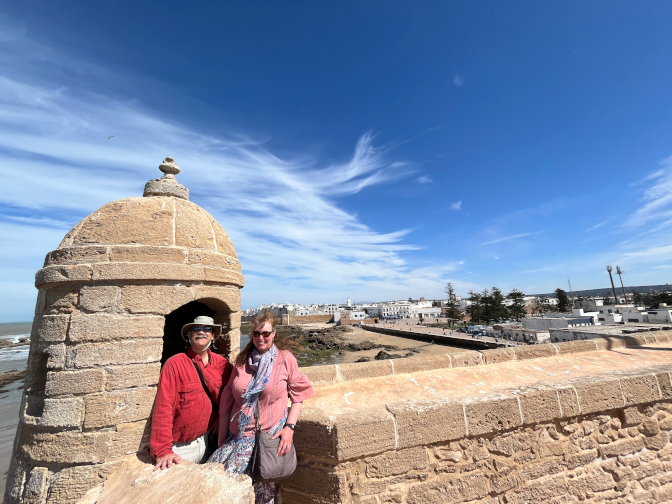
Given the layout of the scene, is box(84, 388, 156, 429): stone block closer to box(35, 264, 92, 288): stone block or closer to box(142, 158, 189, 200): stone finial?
box(35, 264, 92, 288): stone block

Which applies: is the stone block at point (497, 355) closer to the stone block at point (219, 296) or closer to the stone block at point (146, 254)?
the stone block at point (219, 296)

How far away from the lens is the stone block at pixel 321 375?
406 cm

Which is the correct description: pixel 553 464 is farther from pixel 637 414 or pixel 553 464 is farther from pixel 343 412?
pixel 343 412

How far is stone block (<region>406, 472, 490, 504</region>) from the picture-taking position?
9.05 ft

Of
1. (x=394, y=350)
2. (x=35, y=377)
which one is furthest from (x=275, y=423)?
(x=394, y=350)

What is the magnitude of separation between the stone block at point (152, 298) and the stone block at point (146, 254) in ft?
0.83

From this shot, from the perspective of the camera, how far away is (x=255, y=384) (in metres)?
2.37

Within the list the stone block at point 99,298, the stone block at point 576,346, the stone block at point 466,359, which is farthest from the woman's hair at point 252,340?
the stone block at point 576,346

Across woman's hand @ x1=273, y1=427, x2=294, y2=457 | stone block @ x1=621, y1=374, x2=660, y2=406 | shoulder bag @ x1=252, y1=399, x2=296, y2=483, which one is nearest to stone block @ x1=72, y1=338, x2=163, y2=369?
shoulder bag @ x1=252, y1=399, x2=296, y2=483

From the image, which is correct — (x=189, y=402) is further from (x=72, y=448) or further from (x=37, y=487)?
(x=37, y=487)

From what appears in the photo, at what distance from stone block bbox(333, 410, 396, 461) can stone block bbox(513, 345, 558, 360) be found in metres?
3.65

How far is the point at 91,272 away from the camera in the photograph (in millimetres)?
2777

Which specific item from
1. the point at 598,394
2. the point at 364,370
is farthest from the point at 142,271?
the point at 598,394

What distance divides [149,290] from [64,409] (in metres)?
1.17
